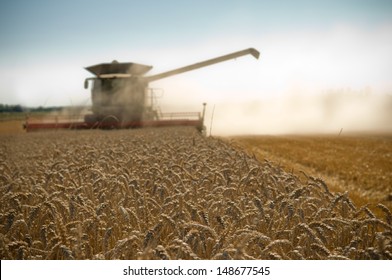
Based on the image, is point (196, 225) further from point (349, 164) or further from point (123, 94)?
point (123, 94)

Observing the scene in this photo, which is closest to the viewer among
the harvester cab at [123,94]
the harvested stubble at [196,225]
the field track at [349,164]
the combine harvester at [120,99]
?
the harvested stubble at [196,225]

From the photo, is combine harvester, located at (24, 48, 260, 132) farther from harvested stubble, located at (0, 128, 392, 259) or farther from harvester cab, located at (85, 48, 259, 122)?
harvested stubble, located at (0, 128, 392, 259)

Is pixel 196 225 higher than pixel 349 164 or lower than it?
higher

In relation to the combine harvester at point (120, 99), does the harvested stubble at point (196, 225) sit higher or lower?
lower

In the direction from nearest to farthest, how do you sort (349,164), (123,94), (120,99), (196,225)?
(196,225) < (349,164) < (123,94) < (120,99)

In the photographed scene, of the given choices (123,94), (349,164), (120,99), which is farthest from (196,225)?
(120,99)

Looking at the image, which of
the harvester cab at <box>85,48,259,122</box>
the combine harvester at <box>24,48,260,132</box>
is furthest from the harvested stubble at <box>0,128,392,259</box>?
the harvester cab at <box>85,48,259,122</box>

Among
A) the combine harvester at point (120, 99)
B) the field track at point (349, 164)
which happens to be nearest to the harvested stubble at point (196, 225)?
the field track at point (349, 164)

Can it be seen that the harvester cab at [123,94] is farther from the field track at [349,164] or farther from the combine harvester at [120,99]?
the field track at [349,164]

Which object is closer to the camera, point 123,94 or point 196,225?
point 196,225

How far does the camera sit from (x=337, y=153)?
1218cm

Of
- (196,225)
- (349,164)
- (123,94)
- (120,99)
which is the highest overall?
(123,94)
